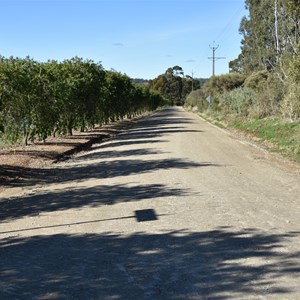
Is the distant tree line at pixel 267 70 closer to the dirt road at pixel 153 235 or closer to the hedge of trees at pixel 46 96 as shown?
the dirt road at pixel 153 235

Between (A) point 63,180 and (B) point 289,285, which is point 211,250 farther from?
(A) point 63,180

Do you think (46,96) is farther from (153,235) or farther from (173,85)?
(173,85)

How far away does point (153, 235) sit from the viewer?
660cm

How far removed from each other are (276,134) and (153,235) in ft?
54.7

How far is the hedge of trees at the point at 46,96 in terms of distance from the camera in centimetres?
1677

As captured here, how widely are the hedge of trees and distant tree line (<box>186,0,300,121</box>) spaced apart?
1026cm

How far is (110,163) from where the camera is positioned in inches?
594

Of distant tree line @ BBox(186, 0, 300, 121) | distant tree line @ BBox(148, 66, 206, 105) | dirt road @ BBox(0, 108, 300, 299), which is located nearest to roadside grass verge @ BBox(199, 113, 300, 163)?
distant tree line @ BBox(186, 0, 300, 121)

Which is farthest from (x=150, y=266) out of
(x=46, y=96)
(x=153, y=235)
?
(x=46, y=96)

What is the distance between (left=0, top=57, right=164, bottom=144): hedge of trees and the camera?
55.0ft

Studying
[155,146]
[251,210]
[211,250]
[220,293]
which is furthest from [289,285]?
[155,146]

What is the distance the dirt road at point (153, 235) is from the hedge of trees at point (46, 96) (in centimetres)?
537

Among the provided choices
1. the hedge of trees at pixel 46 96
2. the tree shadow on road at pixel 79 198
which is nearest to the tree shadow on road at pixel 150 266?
the tree shadow on road at pixel 79 198

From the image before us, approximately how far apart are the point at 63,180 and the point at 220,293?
27.3 feet
